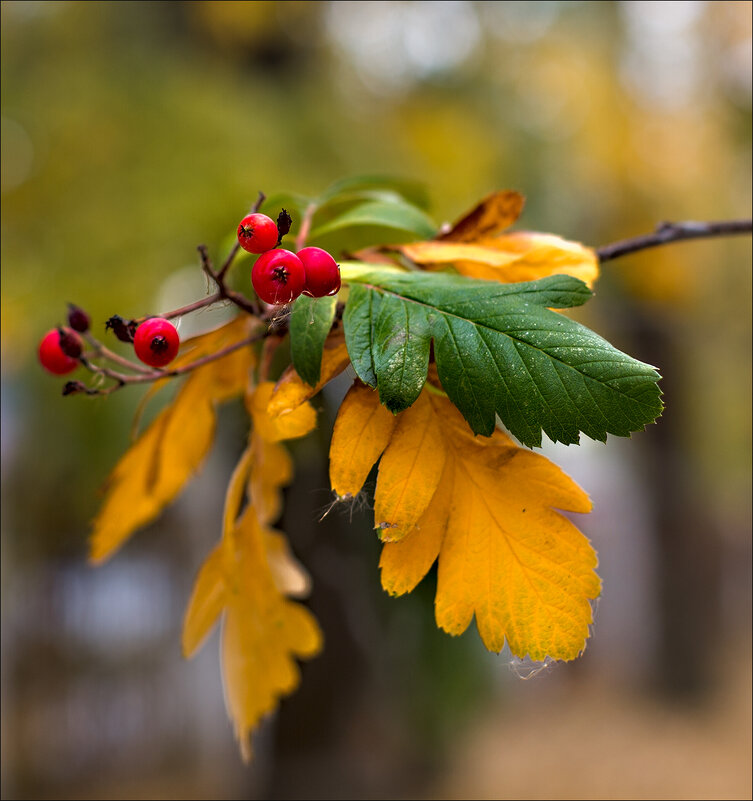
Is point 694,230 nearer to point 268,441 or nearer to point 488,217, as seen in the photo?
point 488,217

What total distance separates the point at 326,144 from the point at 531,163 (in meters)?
0.58

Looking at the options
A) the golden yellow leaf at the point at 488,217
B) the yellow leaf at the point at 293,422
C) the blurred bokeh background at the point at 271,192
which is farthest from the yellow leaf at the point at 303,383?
the blurred bokeh background at the point at 271,192

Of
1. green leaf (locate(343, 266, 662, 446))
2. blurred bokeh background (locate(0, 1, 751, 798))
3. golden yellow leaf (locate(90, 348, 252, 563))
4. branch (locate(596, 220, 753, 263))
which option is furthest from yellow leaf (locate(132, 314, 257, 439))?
blurred bokeh background (locate(0, 1, 751, 798))

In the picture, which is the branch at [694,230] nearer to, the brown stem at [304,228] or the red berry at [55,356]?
the brown stem at [304,228]

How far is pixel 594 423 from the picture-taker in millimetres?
Answer: 234

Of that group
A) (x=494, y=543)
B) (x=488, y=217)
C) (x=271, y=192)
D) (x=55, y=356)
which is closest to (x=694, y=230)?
(x=488, y=217)

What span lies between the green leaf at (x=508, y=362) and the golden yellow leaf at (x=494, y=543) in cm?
2

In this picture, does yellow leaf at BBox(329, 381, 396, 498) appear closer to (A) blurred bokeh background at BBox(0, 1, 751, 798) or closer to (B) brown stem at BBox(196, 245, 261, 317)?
(B) brown stem at BBox(196, 245, 261, 317)

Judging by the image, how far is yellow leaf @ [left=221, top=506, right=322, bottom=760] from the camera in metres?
0.35

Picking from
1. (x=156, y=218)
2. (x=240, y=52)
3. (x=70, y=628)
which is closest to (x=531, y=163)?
(x=240, y=52)

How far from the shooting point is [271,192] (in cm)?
89

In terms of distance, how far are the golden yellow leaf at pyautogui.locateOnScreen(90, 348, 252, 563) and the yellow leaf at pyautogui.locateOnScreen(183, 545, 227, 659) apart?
52 mm

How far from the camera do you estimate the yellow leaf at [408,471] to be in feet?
0.82

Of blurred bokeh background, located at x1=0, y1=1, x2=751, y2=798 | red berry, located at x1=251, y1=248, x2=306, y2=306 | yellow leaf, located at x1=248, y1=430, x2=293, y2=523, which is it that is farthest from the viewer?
blurred bokeh background, located at x1=0, y1=1, x2=751, y2=798
